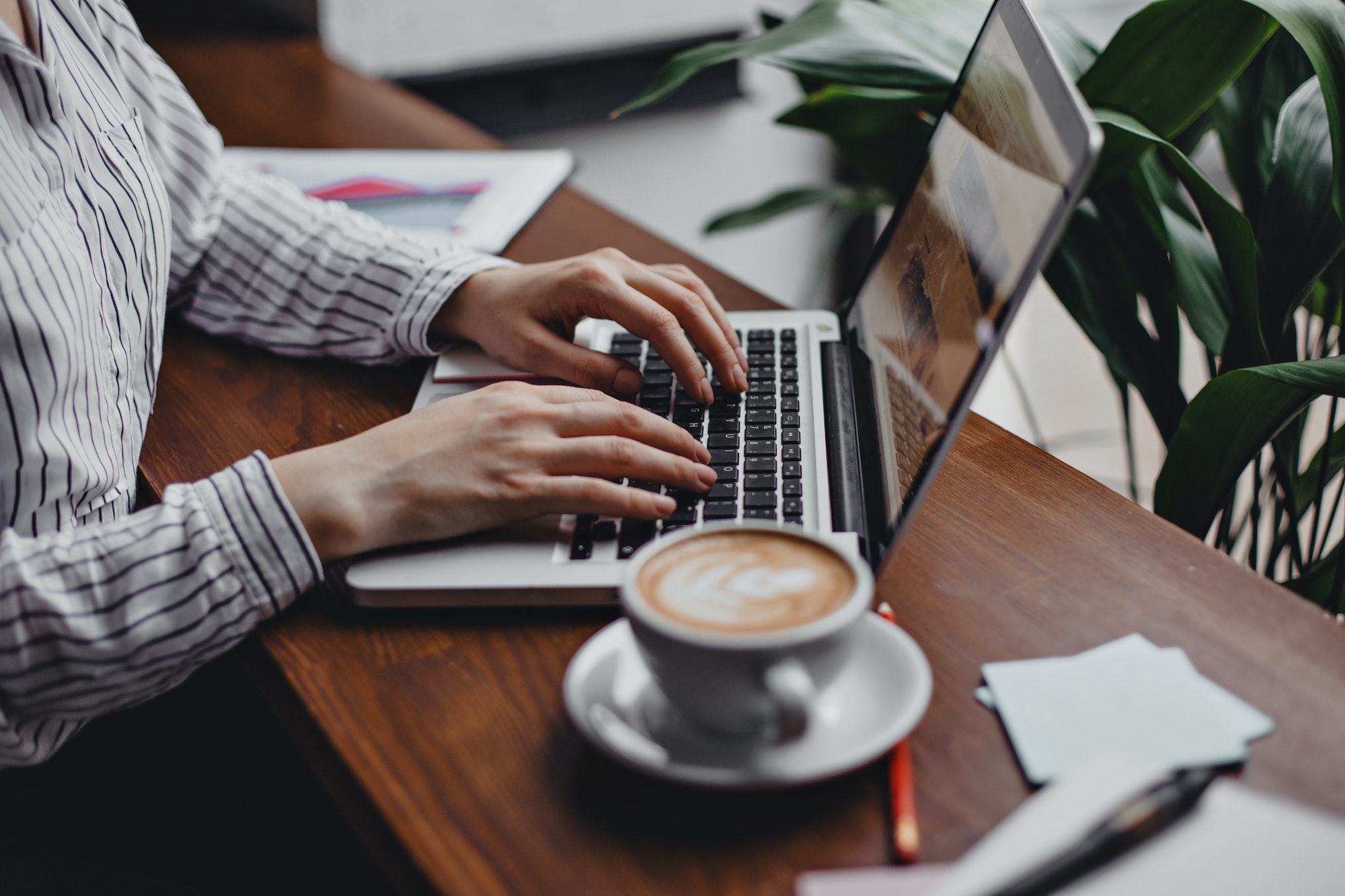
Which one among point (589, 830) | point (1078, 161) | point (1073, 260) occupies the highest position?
point (1078, 161)

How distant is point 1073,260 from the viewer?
2.53ft

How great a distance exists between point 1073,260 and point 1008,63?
0.28 m

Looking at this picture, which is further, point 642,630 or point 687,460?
point 687,460

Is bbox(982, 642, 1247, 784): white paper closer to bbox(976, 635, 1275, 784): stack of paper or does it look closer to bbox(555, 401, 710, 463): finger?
bbox(976, 635, 1275, 784): stack of paper

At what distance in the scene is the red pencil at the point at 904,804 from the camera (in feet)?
1.16

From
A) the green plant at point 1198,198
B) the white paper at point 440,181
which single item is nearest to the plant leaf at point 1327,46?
the green plant at point 1198,198

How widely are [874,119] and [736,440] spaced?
1.33 ft

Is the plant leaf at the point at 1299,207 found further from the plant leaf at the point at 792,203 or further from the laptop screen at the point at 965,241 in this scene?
the plant leaf at the point at 792,203

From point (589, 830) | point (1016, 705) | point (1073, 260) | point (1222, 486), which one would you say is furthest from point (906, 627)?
point (1073, 260)

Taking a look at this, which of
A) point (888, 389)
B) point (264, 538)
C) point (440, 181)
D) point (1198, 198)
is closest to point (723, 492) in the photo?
point (888, 389)

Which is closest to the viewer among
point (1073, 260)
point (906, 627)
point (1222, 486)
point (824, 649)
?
point (824, 649)

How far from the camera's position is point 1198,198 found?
63 cm

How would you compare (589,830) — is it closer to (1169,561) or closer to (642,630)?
(642,630)

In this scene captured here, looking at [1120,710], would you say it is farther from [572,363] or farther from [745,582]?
[572,363]
